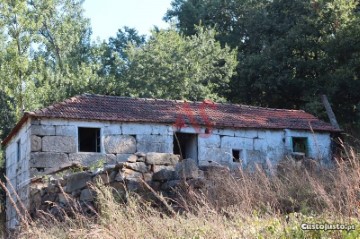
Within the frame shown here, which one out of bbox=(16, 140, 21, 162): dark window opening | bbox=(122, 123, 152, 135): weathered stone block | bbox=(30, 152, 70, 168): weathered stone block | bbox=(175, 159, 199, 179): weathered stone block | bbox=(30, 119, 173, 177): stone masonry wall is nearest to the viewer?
bbox=(175, 159, 199, 179): weathered stone block

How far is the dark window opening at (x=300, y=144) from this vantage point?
62.9 feet

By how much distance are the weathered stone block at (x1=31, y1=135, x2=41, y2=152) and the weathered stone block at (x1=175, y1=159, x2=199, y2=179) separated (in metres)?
6.77

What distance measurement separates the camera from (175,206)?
8.83m

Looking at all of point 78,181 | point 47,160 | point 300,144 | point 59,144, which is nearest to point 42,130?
point 59,144

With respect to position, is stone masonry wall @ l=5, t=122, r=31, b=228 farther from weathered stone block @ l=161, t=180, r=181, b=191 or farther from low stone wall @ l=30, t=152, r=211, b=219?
weathered stone block @ l=161, t=180, r=181, b=191

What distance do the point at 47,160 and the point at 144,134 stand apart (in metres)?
3.11

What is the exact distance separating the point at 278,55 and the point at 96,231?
22.0 metres

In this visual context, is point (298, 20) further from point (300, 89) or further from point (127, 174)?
point (127, 174)

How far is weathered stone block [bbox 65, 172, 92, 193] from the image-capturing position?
1024cm

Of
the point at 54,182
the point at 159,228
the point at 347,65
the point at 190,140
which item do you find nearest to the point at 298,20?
the point at 347,65

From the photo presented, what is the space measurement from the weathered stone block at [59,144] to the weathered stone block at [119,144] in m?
1.02

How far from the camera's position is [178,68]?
88.6 feet

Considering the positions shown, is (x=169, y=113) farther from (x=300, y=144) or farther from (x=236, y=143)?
(x=300, y=144)

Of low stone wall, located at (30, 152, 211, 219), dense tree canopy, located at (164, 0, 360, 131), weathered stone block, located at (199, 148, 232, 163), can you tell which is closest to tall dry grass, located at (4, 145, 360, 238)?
low stone wall, located at (30, 152, 211, 219)
